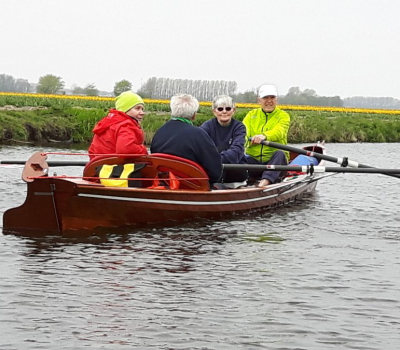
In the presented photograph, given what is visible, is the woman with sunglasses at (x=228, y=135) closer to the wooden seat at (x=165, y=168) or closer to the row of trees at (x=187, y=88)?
the wooden seat at (x=165, y=168)

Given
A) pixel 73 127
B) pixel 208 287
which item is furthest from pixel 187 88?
pixel 208 287

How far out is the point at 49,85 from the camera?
8025 centimetres

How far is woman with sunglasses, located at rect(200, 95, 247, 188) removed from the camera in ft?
39.9

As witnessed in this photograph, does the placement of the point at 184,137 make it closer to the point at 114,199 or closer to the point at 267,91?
the point at 114,199

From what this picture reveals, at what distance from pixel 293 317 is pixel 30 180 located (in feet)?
12.7

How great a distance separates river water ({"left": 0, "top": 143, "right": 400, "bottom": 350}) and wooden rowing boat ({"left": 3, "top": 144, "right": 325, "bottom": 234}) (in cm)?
21

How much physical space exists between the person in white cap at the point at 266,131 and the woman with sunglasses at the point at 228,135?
2.20ft

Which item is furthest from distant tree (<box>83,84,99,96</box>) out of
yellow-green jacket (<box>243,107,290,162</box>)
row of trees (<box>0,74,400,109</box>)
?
yellow-green jacket (<box>243,107,290,162</box>)

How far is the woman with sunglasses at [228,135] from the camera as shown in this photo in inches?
479

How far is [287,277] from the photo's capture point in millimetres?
8203

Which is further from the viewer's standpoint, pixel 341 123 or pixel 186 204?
pixel 341 123

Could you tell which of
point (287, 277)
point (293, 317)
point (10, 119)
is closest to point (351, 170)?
point (287, 277)

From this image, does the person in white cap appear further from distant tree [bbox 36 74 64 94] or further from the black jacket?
distant tree [bbox 36 74 64 94]

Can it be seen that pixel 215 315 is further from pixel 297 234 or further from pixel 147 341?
pixel 297 234
